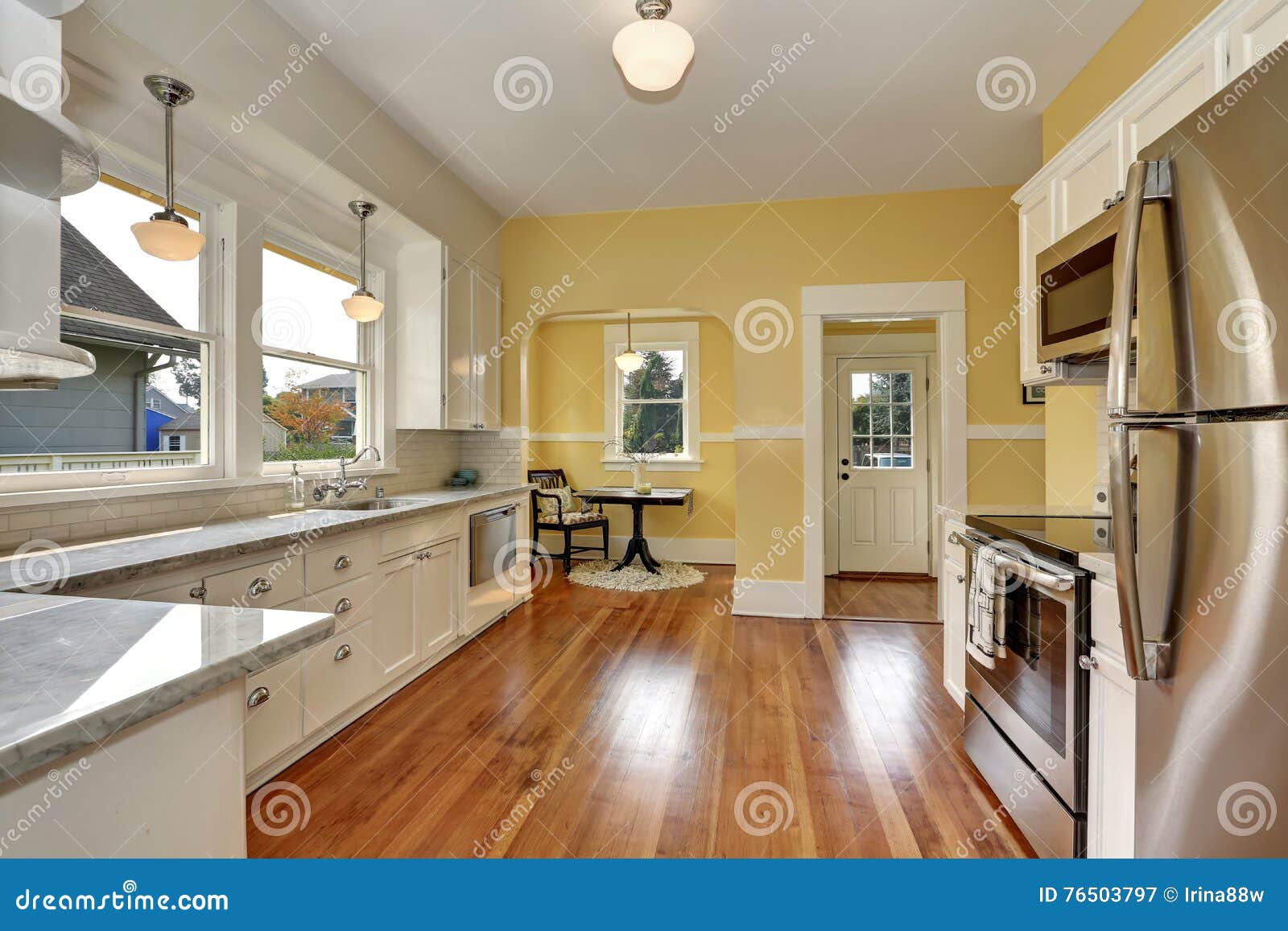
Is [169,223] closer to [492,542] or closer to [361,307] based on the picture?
[361,307]

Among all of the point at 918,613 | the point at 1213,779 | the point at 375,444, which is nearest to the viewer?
the point at 1213,779

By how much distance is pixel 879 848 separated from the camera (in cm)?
174

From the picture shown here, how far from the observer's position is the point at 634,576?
5.26 metres

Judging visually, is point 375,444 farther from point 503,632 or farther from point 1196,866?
point 1196,866

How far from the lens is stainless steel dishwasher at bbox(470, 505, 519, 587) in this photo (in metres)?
3.45

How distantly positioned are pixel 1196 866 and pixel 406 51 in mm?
3544

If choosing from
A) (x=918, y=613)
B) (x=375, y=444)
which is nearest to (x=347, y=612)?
(x=375, y=444)

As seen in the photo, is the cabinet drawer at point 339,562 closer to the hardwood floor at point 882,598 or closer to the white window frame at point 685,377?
the hardwood floor at point 882,598

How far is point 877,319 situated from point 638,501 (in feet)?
7.84

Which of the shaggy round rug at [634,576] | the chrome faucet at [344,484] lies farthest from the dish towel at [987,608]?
the shaggy round rug at [634,576]

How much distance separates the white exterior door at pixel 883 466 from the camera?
209 inches

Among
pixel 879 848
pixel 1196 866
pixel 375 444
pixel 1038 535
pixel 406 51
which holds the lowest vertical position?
pixel 879 848

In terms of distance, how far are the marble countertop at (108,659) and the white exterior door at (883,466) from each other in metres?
5.10

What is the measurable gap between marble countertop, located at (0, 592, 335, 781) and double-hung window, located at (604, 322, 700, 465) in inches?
204
